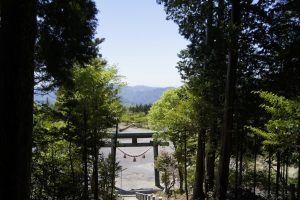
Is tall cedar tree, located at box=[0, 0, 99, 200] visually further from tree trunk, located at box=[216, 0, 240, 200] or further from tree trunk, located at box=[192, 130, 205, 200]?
tree trunk, located at box=[192, 130, 205, 200]

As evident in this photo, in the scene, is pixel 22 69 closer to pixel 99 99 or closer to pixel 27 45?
pixel 27 45

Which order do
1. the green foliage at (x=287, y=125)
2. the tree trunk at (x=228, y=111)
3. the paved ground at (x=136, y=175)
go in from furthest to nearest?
the paved ground at (x=136, y=175)
the tree trunk at (x=228, y=111)
the green foliage at (x=287, y=125)

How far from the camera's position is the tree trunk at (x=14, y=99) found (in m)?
3.92

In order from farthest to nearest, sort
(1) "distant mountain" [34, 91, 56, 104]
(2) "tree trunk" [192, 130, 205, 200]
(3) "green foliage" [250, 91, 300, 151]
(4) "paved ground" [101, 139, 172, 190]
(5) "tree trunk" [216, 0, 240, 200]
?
(4) "paved ground" [101, 139, 172, 190], (2) "tree trunk" [192, 130, 205, 200], (1) "distant mountain" [34, 91, 56, 104], (5) "tree trunk" [216, 0, 240, 200], (3) "green foliage" [250, 91, 300, 151]

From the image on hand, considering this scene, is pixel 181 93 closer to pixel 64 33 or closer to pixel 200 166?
pixel 200 166

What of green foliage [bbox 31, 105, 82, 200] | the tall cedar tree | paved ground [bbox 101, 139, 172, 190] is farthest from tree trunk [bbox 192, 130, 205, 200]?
paved ground [bbox 101, 139, 172, 190]

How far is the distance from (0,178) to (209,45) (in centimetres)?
835

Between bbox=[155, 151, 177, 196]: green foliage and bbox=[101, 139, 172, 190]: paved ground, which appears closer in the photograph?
bbox=[155, 151, 177, 196]: green foliage

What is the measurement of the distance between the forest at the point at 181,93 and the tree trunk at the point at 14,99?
0.4 inches

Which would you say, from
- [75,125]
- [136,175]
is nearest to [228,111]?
[75,125]

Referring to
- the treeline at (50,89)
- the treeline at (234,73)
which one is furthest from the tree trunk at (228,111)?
the treeline at (50,89)

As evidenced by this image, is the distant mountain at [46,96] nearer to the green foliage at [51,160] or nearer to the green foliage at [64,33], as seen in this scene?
the green foliage at [51,160]

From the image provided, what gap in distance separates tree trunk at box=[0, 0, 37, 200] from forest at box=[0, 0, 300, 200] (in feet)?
0.04

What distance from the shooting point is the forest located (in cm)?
400
